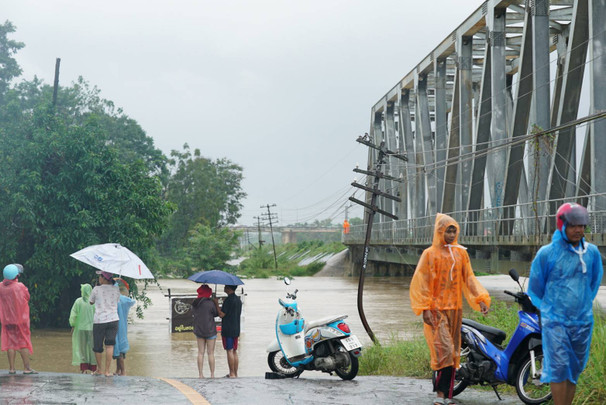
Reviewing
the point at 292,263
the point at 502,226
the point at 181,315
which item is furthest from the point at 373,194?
the point at 292,263

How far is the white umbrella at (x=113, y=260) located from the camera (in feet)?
34.3

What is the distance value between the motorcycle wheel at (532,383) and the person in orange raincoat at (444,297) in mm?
561

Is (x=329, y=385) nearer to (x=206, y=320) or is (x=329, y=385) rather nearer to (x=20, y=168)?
(x=206, y=320)

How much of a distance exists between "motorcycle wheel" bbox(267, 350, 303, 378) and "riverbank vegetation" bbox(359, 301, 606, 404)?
1.25m

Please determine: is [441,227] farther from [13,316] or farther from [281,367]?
[13,316]

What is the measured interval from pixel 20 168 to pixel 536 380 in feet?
60.1

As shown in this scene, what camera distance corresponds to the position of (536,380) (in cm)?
684

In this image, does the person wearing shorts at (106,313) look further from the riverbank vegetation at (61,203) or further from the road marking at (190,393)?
the riverbank vegetation at (61,203)

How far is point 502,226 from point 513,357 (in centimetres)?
1833

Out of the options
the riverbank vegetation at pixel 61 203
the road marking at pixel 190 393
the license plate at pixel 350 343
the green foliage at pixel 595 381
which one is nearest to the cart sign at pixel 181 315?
the riverbank vegetation at pixel 61 203

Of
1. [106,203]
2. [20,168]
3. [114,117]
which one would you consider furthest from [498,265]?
[114,117]

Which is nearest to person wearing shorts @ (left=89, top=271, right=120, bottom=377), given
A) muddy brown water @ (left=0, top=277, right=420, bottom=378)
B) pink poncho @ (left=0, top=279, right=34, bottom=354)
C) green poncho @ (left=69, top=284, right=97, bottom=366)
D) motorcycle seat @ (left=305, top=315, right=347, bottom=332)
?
pink poncho @ (left=0, top=279, right=34, bottom=354)

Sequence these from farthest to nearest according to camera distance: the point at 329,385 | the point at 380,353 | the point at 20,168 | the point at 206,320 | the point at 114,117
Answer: the point at 114,117
the point at 20,168
the point at 380,353
the point at 206,320
the point at 329,385

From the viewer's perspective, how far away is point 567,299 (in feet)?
18.5
